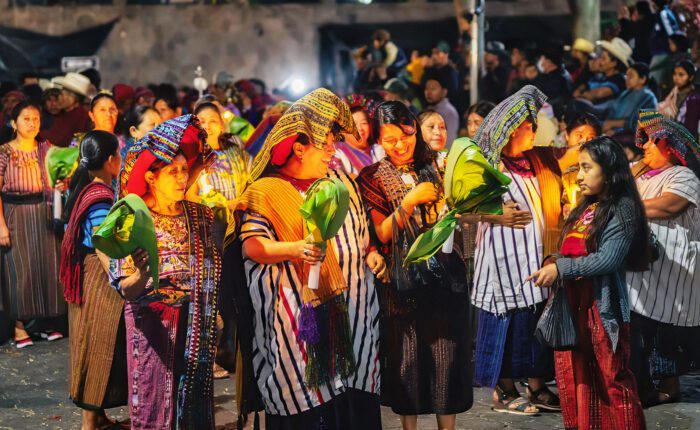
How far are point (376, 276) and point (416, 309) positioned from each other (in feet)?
1.45

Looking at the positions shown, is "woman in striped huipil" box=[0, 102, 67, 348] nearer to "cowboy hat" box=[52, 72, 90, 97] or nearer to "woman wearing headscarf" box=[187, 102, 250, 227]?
"woman wearing headscarf" box=[187, 102, 250, 227]

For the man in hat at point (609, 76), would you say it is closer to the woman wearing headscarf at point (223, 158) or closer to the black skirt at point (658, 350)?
the woman wearing headscarf at point (223, 158)

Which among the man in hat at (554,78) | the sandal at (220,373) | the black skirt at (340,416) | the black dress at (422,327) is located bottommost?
Answer: the sandal at (220,373)

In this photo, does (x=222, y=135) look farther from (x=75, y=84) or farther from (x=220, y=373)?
(x=75, y=84)

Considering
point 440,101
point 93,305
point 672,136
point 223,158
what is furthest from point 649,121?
point 440,101

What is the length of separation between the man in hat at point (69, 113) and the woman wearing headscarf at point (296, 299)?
6581 millimetres

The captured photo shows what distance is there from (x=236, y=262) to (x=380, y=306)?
1.11m

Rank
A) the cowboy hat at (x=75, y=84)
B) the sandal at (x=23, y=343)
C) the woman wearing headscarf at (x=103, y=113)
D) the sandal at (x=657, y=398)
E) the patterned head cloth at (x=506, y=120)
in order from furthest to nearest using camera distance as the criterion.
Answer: the cowboy hat at (x=75, y=84) → the sandal at (x=23, y=343) → the woman wearing headscarf at (x=103, y=113) → the sandal at (x=657, y=398) → the patterned head cloth at (x=506, y=120)

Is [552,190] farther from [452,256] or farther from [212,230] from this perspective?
[212,230]

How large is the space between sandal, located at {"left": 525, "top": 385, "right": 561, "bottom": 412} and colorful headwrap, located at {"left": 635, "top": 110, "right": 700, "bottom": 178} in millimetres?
1791

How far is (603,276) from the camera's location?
240 inches

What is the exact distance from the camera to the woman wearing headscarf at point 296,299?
18.4 ft

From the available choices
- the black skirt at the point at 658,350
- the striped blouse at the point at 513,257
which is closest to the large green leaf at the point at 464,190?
the striped blouse at the point at 513,257

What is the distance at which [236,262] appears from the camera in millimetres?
5738
